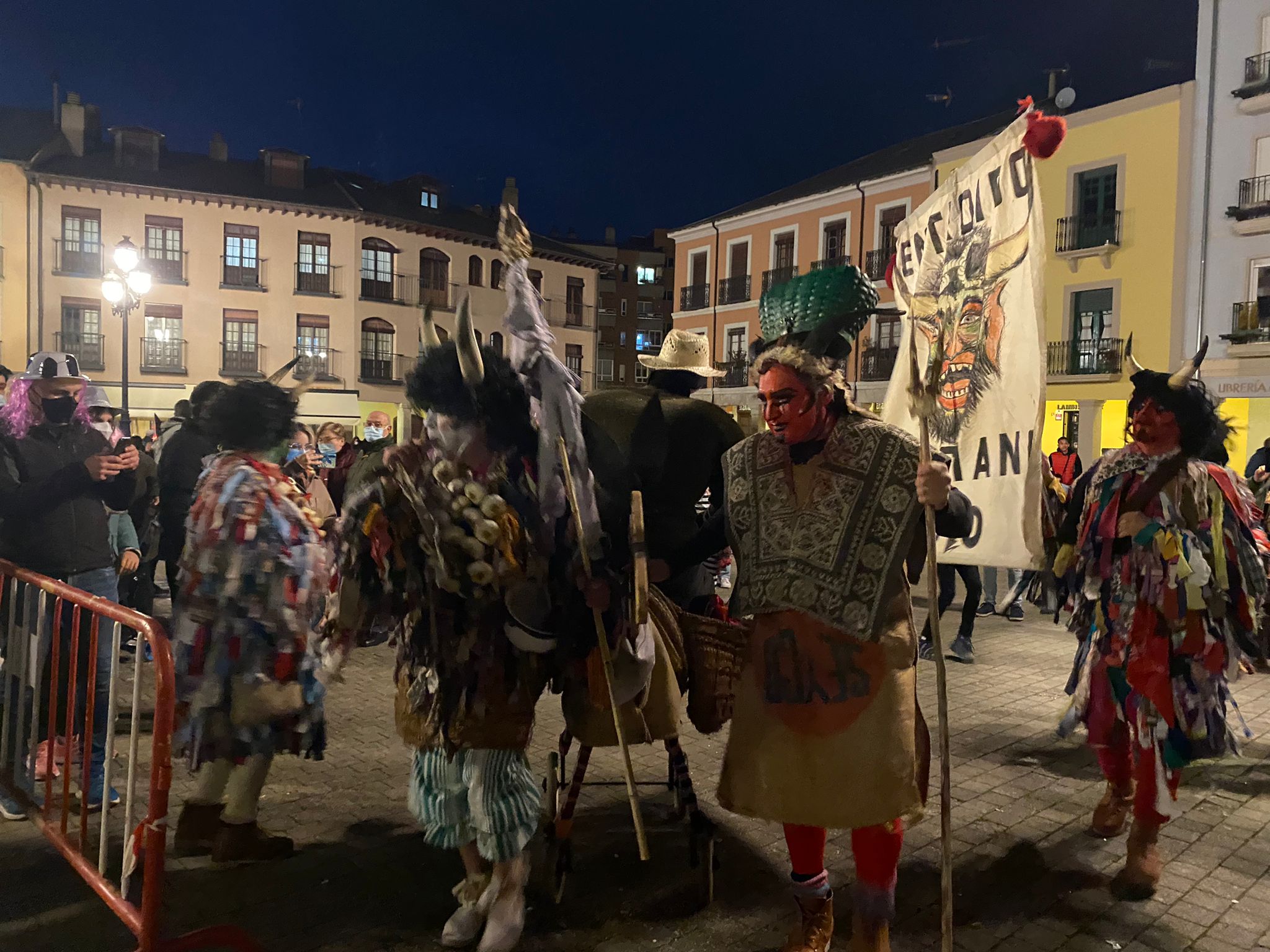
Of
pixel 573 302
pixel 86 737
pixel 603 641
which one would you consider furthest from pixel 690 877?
pixel 573 302

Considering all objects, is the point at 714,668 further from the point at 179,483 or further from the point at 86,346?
the point at 86,346

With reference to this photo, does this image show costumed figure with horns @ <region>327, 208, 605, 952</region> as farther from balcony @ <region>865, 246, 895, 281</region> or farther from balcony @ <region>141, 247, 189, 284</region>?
balcony @ <region>141, 247, 189, 284</region>

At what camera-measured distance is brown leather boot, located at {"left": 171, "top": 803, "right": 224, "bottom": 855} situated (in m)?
3.59

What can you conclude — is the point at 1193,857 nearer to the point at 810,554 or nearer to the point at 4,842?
the point at 810,554

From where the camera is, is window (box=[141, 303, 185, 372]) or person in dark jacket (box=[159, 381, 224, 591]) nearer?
person in dark jacket (box=[159, 381, 224, 591])

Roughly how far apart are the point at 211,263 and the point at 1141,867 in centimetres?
3149

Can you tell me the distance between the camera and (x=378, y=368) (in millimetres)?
31641

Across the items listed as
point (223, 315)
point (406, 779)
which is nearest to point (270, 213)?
point (223, 315)

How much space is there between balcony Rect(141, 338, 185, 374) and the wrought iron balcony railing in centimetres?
2643

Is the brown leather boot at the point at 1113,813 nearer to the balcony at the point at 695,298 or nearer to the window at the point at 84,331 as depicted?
the balcony at the point at 695,298

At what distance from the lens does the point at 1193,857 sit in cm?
373

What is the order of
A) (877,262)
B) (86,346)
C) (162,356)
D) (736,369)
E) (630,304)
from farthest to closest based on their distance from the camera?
1. (630,304)
2. (736,369)
3. (162,356)
4. (86,346)
5. (877,262)

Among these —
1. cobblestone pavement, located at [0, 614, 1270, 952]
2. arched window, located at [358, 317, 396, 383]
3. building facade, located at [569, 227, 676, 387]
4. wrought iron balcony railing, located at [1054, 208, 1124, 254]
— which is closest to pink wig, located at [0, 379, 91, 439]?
cobblestone pavement, located at [0, 614, 1270, 952]

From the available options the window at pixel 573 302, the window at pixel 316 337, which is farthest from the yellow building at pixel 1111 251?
the window at pixel 316 337
